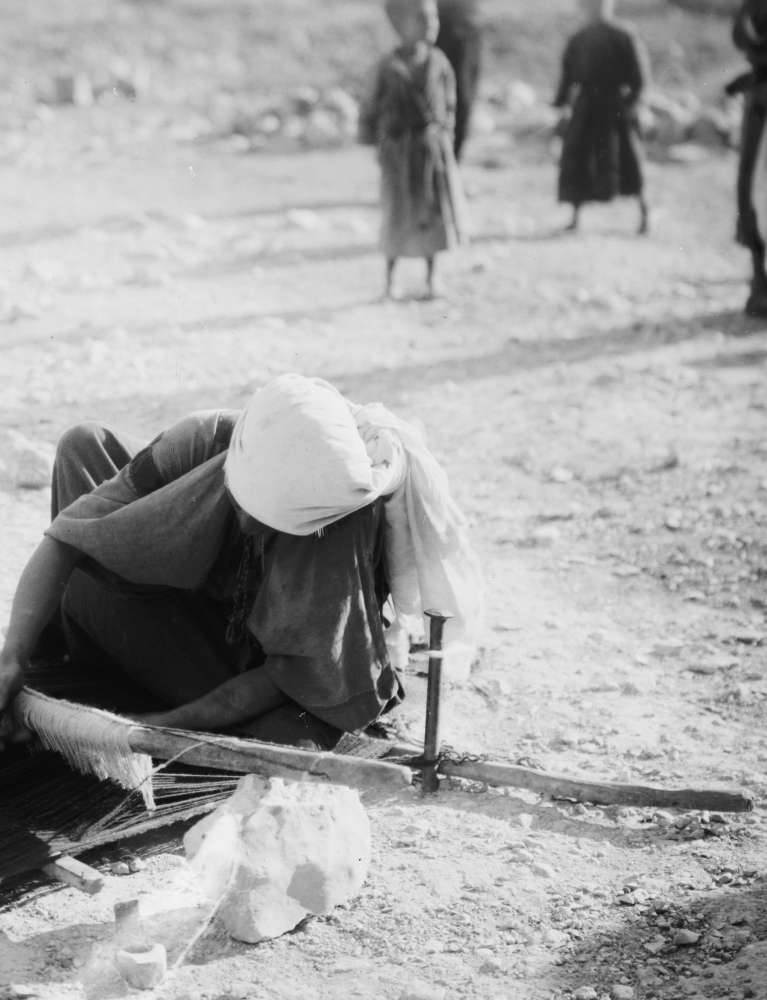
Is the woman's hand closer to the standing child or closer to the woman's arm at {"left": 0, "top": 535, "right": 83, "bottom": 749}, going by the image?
the woman's arm at {"left": 0, "top": 535, "right": 83, "bottom": 749}

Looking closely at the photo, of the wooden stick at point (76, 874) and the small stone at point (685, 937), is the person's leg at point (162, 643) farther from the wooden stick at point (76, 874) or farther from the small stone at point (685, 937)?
the small stone at point (685, 937)

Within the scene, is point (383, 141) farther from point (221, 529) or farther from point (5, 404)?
point (221, 529)

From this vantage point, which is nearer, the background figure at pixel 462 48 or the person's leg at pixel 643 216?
the person's leg at pixel 643 216

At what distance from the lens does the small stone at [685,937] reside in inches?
99.8

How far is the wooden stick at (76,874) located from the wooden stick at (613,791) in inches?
35.1

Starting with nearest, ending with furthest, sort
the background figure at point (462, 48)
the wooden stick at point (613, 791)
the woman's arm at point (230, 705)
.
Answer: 1. the woman's arm at point (230, 705)
2. the wooden stick at point (613, 791)
3. the background figure at point (462, 48)

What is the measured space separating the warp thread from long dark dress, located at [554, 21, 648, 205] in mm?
8210

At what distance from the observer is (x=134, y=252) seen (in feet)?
27.6

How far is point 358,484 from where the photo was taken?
250 centimetres

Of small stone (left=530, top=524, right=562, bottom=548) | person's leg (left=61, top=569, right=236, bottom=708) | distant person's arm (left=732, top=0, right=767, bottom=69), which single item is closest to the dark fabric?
person's leg (left=61, top=569, right=236, bottom=708)

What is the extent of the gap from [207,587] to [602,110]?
26.2 ft

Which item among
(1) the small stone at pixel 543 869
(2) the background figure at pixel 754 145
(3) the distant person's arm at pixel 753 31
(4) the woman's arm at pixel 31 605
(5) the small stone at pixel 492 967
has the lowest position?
(5) the small stone at pixel 492 967

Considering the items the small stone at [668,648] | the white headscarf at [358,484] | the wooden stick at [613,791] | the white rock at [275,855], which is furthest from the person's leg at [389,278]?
the white rock at [275,855]

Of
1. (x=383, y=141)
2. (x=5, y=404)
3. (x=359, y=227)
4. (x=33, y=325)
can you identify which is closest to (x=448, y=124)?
(x=383, y=141)
